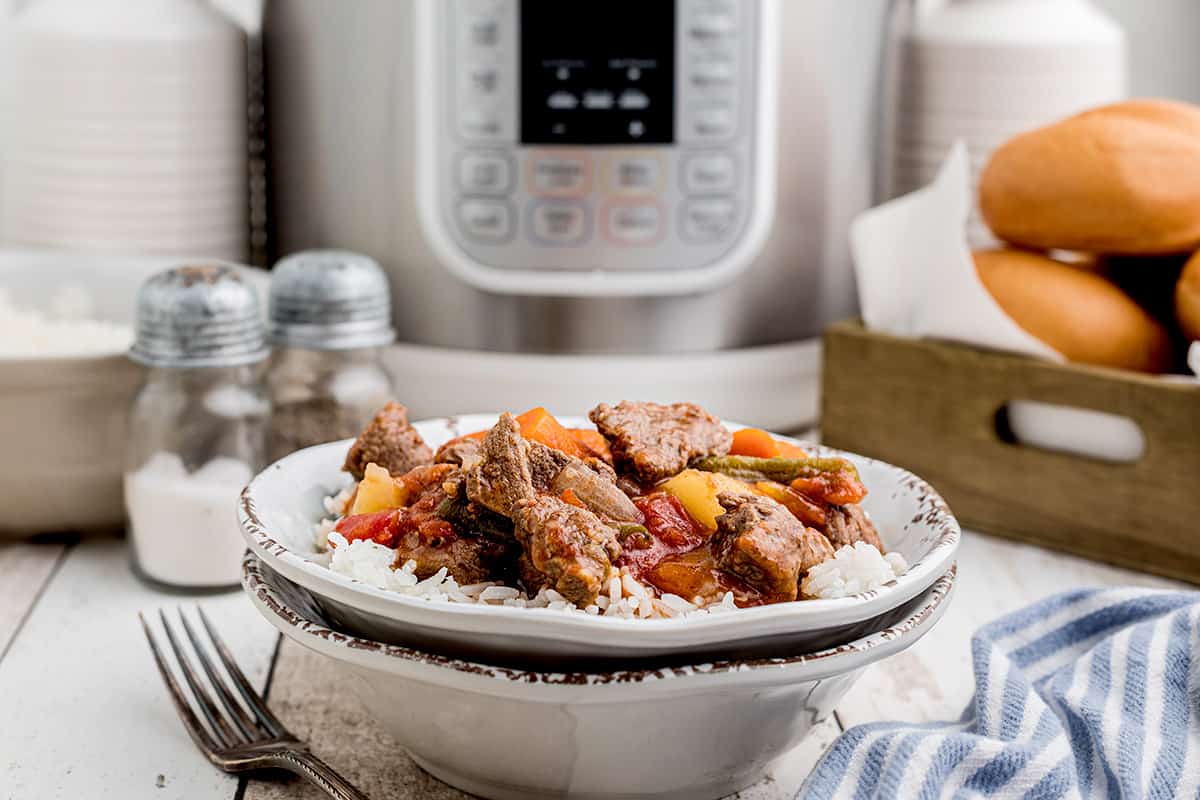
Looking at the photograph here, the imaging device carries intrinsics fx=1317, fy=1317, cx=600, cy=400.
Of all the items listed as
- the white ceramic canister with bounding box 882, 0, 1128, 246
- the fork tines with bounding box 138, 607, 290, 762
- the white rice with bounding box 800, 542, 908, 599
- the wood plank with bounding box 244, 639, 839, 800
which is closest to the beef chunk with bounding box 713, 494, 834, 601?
the white rice with bounding box 800, 542, 908, 599

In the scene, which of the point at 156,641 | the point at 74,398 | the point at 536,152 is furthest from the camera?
the point at 536,152

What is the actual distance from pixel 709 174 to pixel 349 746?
1.71ft

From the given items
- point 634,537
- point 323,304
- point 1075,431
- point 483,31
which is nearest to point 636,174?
point 483,31

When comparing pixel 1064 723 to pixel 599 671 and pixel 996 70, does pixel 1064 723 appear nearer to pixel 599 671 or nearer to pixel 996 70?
pixel 599 671

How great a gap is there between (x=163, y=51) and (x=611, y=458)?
66cm

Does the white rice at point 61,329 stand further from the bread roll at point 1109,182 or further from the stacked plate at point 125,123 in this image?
the bread roll at point 1109,182

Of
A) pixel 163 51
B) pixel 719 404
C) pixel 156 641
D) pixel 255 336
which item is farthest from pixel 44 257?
pixel 719 404

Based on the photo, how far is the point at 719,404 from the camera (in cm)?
103

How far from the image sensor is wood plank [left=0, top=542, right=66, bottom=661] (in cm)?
76

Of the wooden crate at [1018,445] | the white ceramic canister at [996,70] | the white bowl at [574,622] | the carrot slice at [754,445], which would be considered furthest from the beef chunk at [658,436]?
the white ceramic canister at [996,70]

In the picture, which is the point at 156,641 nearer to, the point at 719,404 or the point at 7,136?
the point at 719,404

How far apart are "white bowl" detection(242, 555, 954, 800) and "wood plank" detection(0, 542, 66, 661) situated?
0.95 ft

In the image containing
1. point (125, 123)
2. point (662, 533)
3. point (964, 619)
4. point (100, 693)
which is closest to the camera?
point (662, 533)

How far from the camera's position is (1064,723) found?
1.99 feet
